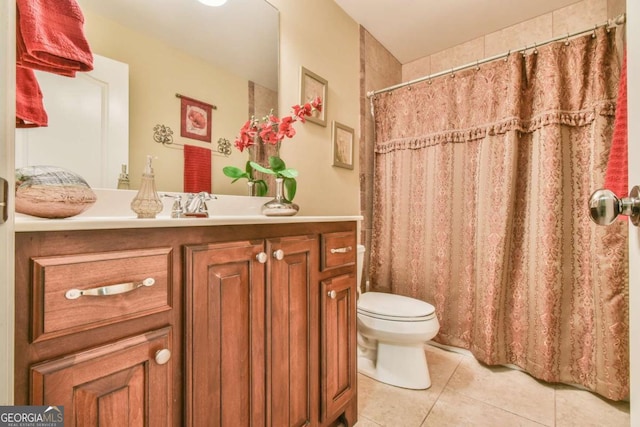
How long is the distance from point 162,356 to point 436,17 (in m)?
2.43

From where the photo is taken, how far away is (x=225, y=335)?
75 centimetres

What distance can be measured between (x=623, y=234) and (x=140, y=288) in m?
2.03

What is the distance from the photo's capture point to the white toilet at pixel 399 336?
146 centimetres

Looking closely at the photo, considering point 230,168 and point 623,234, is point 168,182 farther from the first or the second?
point 623,234

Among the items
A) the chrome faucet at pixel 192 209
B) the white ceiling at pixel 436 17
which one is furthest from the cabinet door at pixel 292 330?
the white ceiling at pixel 436 17

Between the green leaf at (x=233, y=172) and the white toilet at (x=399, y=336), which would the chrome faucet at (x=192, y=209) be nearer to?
the green leaf at (x=233, y=172)

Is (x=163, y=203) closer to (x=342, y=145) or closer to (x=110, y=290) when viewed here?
(x=110, y=290)

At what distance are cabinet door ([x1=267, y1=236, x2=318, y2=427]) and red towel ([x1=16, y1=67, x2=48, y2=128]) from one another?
0.71 metres

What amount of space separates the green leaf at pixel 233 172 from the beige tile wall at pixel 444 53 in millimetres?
1088

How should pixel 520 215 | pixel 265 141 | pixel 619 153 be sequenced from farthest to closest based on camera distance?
pixel 520 215 < pixel 265 141 < pixel 619 153

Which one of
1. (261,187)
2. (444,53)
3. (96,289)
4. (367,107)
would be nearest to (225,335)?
(96,289)

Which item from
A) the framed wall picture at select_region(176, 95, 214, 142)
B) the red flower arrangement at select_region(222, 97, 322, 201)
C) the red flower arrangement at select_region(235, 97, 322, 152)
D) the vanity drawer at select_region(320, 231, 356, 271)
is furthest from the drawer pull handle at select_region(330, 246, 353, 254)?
the framed wall picture at select_region(176, 95, 214, 142)

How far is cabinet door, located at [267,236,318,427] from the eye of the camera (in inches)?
34.6

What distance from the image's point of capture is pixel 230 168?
123 centimetres
